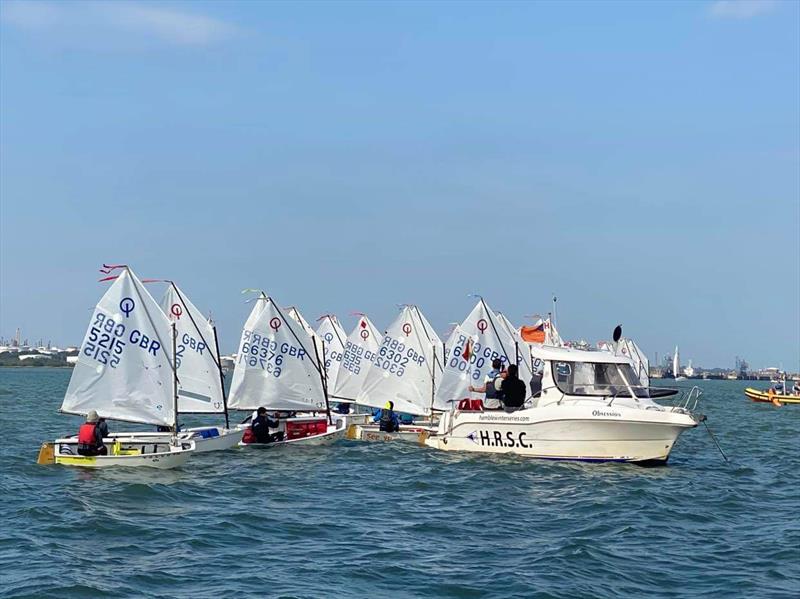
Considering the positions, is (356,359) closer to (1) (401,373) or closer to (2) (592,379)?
(1) (401,373)

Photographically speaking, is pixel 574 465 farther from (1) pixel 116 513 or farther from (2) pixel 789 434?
(2) pixel 789 434

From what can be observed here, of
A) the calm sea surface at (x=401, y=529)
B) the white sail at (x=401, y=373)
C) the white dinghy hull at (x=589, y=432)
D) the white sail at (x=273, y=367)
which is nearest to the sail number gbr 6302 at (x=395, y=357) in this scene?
the white sail at (x=401, y=373)

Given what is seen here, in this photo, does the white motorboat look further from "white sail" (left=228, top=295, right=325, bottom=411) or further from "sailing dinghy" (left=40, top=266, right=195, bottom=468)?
"sailing dinghy" (left=40, top=266, right=195, bottom=468)

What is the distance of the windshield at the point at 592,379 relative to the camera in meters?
28.9

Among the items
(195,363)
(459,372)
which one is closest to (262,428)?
(195,363)

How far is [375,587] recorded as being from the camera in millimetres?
14875

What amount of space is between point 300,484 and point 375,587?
11179 mm

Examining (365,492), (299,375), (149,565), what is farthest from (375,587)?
(299,375)

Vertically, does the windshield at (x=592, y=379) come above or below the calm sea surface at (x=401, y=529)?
above

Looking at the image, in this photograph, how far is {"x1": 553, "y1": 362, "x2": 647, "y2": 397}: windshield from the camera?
94.9 feet

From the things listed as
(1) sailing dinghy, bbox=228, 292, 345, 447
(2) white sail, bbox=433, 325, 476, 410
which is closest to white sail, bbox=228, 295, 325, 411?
(1) sailing dinghy, bbox=228, 292, 345, 447

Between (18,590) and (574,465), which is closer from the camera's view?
(18,590)

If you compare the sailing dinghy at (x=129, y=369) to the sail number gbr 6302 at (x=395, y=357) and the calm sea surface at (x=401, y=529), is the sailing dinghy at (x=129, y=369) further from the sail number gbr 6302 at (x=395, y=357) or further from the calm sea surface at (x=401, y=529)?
the sail number gbr 6302 at (x=395, y=357)

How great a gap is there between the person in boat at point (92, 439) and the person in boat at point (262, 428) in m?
7.23
